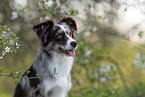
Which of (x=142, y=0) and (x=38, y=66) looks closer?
(x=38, y=66)

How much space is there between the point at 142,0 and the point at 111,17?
2.58 meters

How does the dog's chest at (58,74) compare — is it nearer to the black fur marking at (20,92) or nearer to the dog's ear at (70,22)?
the black fur marking at (20,92)

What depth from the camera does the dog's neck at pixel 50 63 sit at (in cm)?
462

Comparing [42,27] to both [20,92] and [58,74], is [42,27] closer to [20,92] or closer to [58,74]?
[58,74]

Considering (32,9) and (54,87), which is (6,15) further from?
(54,87)

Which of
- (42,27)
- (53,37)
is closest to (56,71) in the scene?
(53,37)

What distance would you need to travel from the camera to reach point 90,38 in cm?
1146

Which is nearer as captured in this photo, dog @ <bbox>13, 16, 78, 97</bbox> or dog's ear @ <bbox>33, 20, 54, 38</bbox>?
dog @ <bbox>13, 16, 78, 97</bbox>

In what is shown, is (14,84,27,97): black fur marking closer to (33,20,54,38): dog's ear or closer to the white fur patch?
the white fur patch

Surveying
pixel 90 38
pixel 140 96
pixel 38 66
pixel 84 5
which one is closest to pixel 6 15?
pixel 84 5

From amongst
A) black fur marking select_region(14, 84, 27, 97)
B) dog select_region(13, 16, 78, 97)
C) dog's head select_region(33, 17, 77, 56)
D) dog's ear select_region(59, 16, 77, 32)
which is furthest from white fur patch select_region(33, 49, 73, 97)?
dog's ear select_region(59, 16, 77, 32)

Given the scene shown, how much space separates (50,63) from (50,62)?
0.07 ft

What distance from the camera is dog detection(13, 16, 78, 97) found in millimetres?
4473

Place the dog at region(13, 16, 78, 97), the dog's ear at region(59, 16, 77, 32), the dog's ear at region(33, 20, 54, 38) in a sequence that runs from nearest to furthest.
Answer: the dog at region(13, 16, 78, 97), the dog's ear at region(33, 20, 54, 38), the dog's ear at region(59, 16, 77, 32)
